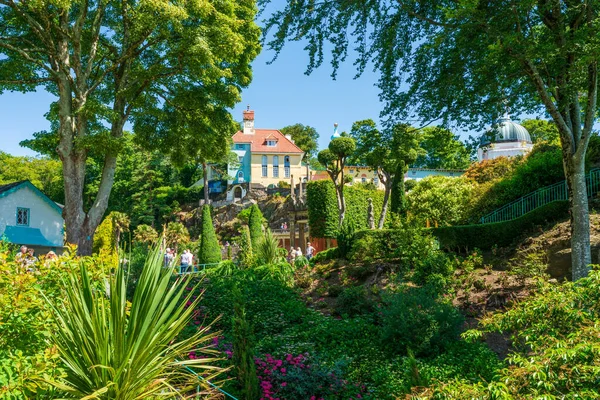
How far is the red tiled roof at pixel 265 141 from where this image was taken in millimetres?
57281

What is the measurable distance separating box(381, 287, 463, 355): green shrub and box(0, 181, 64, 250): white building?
22487 mm

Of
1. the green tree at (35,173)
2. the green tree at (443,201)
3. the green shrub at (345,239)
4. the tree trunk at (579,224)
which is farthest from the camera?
the green tree at (35,173)

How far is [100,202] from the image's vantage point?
1323cm

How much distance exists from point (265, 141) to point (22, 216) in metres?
34.4

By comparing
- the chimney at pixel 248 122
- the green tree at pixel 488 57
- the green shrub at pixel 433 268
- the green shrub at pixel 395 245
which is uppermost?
the chimney at pixel 248 122

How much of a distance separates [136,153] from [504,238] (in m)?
45.5

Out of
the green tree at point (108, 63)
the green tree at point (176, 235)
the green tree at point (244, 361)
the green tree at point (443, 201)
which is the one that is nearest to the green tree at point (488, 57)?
the green tree at point (108, 63)

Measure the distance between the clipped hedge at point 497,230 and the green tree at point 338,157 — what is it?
12.5 m

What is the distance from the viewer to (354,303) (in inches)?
443

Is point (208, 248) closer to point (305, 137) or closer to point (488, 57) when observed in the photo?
point (488, 57)

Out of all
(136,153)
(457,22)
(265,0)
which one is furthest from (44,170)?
(457,22)

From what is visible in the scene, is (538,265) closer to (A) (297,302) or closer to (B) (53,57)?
(A) (297,302)

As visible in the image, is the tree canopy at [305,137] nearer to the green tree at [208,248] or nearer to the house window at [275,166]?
the house window at [275,166]

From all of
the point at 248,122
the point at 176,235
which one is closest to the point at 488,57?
the point at 176,235
